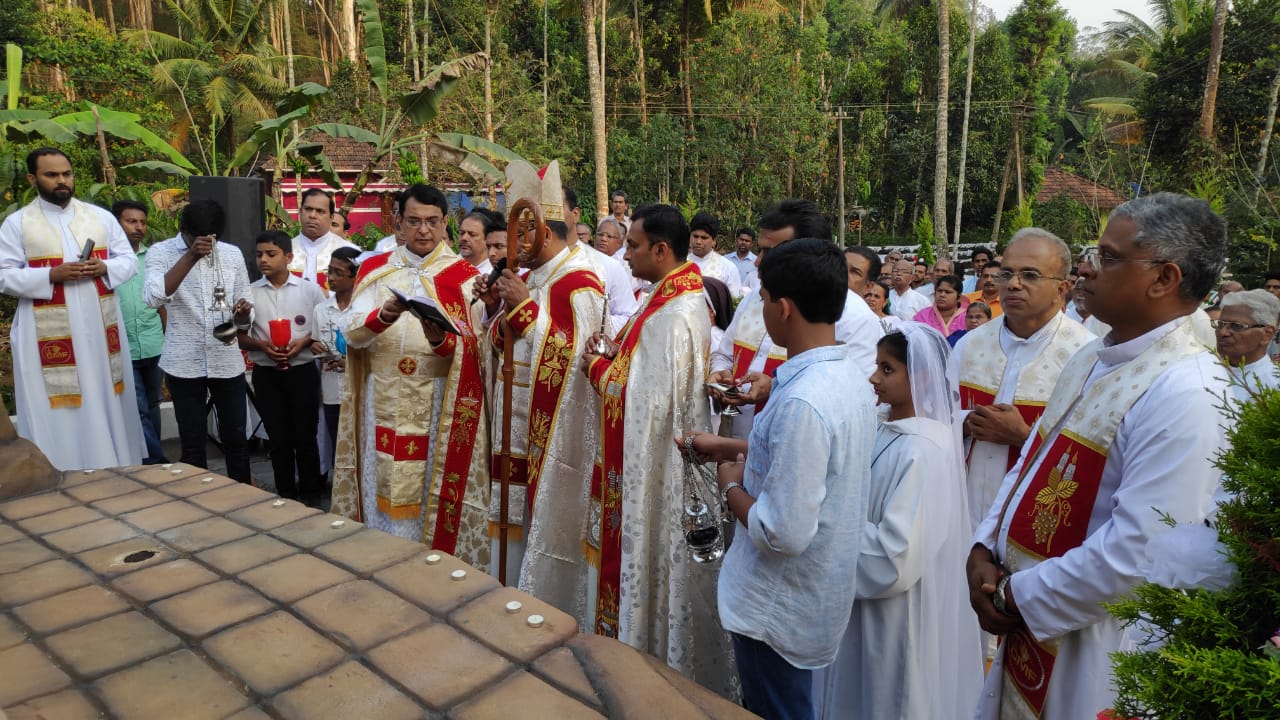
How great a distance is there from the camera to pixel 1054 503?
2.16m

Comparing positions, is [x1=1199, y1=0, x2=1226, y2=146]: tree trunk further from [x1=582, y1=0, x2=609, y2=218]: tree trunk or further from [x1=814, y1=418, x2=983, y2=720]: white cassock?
[x1=814, y1=418, x2=983, y2=720]: white cassock

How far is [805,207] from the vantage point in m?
4.00

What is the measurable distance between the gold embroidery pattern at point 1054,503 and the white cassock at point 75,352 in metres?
5.38

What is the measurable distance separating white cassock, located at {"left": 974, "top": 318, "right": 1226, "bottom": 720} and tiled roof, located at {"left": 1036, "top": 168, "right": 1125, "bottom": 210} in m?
29.9

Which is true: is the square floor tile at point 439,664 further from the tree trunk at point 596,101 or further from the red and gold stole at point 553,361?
the tree trunk at point 596,101

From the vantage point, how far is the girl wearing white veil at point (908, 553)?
2.47 meters

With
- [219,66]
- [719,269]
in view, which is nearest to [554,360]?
[719,269]

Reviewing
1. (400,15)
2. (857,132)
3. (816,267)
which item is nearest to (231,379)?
(816,267)

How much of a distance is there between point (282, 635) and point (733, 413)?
2.09 m

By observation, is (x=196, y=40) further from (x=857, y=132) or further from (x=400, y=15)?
(x=857, y=132)

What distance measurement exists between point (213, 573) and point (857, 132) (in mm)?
29278

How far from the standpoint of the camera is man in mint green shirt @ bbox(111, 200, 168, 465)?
609 centimetres

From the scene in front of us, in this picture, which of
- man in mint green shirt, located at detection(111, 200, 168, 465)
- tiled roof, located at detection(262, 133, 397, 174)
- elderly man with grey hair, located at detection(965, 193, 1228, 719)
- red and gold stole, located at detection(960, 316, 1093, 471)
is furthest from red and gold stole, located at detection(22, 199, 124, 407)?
tiled roof, located at detection(262, 133, 397, 174)

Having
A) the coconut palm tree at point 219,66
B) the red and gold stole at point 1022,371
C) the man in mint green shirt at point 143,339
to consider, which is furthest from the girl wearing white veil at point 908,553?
the coconut palm tree at point 219,66
